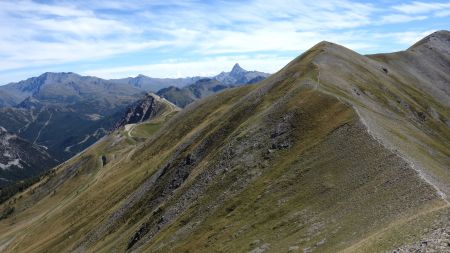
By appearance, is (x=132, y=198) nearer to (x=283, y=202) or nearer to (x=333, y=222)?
(x=283, y=202)

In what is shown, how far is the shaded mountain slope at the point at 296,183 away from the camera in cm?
4891

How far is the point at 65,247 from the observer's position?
118 metres

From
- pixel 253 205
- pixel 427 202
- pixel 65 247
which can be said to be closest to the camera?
pixel 427 202

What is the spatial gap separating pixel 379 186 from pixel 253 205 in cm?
2202

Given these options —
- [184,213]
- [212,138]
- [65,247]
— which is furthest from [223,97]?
[184,213]

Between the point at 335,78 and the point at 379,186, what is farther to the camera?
the point at 335,78

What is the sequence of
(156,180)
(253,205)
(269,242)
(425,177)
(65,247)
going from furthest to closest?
1. (65,247)
2. (156,180)
3. (253,205)
4. (269,242)
5. (425,177)

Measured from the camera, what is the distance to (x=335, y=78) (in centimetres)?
11288

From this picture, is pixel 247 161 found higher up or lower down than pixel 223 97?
lower down

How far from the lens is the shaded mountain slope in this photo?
48.9m

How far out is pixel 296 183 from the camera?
67938mm

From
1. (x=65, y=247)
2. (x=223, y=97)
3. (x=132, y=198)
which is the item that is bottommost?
(x=65, y=247)

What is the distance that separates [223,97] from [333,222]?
119656 millimetres

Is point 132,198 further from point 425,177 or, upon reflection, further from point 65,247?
point 425,177
